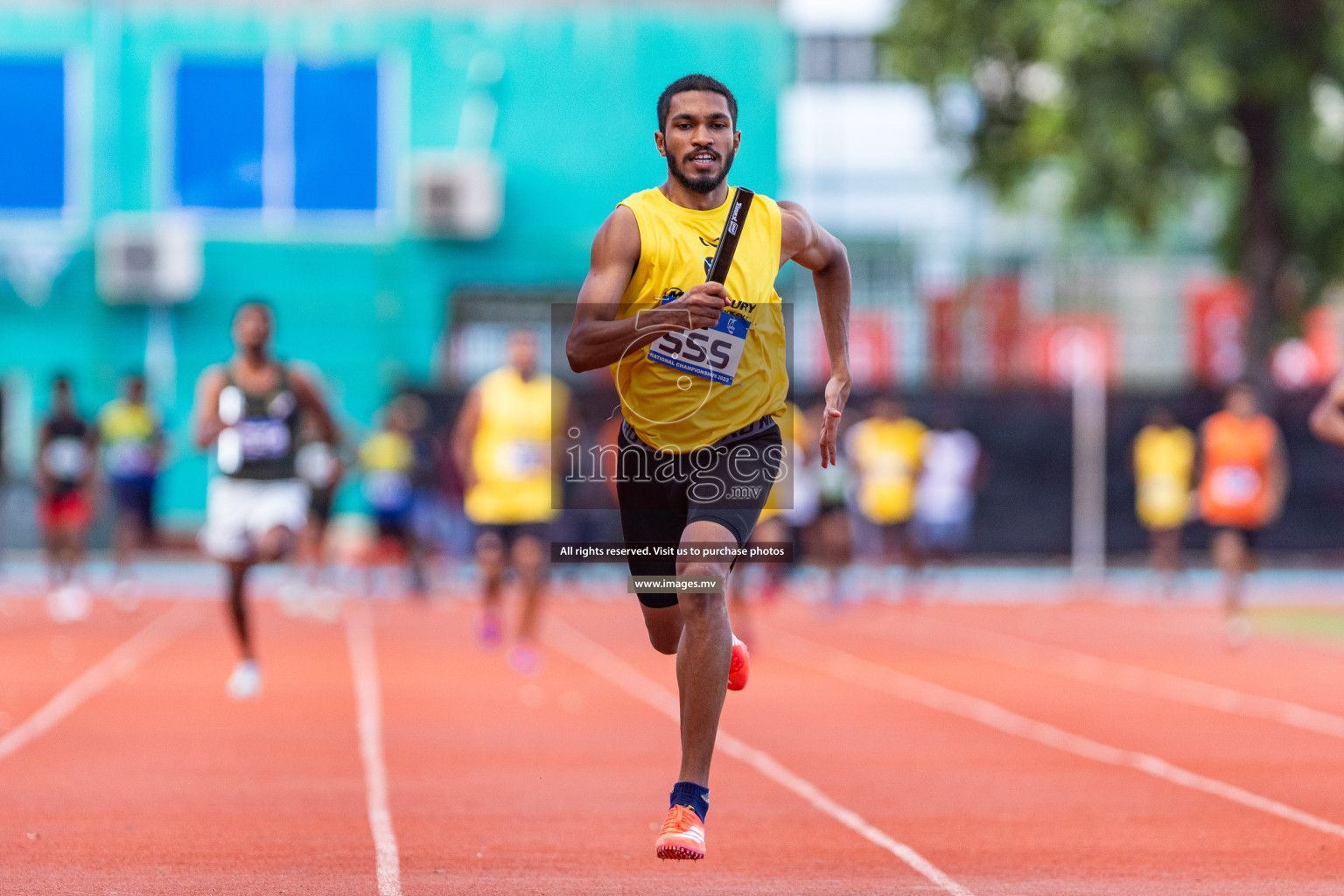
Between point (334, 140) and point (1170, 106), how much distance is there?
1241 centimetres

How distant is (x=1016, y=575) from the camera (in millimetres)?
27297

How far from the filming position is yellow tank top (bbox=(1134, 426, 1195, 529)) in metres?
23.0

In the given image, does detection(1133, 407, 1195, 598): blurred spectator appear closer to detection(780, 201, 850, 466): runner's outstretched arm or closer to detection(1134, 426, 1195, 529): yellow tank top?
detection(1134, 426, 1195, 529): yellow tank top

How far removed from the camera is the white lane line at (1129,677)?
36.8 ft

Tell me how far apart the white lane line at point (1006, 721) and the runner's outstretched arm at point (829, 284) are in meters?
2.53

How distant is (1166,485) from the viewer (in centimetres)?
2316

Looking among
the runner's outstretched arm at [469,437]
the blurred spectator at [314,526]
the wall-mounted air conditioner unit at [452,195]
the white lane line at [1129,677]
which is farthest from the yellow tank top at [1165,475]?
the runner's outstretched arm at [469,437]

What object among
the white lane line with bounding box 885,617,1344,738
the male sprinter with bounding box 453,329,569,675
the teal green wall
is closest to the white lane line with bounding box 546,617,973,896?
the male sprinter with bounding box 453,329,569,675

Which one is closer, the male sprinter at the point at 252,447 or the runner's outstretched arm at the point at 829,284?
the runner's outstretched arm at the point at 829,284

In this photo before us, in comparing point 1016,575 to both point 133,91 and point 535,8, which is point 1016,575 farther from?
point 133,91

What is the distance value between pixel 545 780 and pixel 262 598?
45.9 feet

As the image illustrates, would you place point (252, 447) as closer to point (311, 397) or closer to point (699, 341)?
point (311, 397)

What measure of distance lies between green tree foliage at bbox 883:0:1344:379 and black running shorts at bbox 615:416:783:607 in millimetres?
16422

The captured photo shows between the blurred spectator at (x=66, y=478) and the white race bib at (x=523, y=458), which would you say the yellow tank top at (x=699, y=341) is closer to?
the white race bib at (x=523, y=458)
